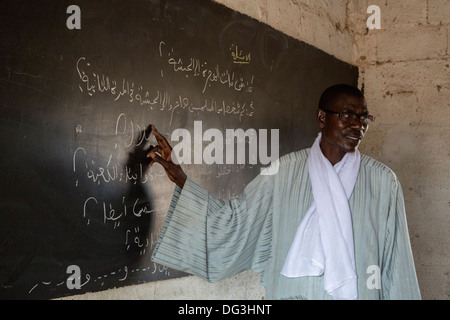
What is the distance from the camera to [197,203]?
7.27 feet

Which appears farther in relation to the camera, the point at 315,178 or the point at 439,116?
the point at 439,116

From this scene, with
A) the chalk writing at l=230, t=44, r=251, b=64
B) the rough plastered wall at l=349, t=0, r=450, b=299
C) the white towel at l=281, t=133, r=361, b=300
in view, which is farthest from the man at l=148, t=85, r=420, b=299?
the rough plastered wall at l=349, t=0, r=450, b=299

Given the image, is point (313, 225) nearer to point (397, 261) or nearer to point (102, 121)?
point (397, 261)

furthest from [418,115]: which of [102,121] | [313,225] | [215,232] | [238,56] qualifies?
[102,121]

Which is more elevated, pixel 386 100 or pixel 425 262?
pixel 386 100

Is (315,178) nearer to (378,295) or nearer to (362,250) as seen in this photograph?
(362,250)

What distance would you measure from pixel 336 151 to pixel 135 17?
1.06m

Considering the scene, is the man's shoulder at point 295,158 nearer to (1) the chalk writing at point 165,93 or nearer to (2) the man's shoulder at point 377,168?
(2) the man's shoulder at point 377,168

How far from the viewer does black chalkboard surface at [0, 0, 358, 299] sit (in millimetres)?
1854

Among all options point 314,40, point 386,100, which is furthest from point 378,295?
point 386,100

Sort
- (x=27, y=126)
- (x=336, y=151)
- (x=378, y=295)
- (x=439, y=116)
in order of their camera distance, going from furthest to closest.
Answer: (x=439, y=116)
(x=336, y=151)
(x=378, y=295)
(x=27, y=126)

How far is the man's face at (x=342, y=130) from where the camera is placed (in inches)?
90.0

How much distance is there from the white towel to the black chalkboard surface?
70cm

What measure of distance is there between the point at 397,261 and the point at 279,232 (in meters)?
0.50
